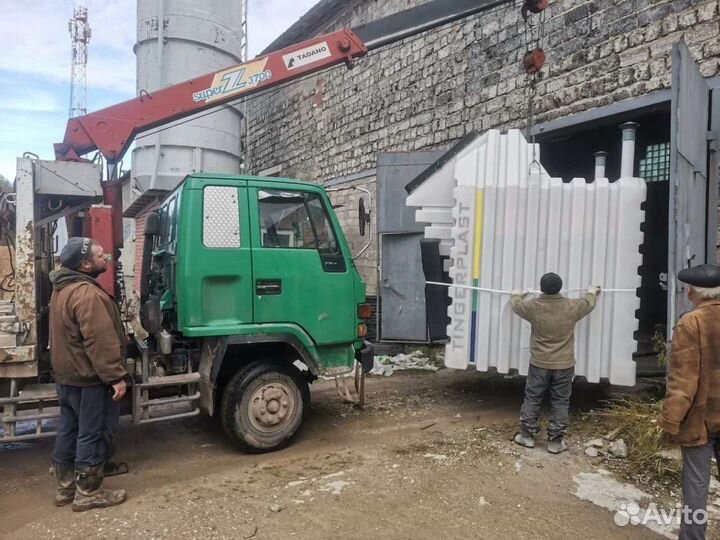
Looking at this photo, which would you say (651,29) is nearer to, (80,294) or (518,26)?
(518,26)

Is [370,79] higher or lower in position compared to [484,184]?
higher

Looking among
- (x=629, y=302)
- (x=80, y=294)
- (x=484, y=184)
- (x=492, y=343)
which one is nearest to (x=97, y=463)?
(x=80, y=294)

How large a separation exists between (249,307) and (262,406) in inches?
34.1

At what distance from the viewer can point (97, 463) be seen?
348 cm

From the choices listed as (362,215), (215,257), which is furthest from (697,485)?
(215,257)

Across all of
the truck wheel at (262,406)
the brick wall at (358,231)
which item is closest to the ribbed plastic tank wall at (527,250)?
the truck wheel at (262,406)

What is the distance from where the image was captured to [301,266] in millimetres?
4473

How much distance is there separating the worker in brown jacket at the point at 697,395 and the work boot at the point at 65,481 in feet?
12.4

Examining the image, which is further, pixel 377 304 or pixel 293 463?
pixel 377 304

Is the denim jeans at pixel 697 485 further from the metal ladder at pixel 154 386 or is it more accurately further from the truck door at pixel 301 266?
the metal ladder at pixel 154 386

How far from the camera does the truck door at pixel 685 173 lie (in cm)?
424

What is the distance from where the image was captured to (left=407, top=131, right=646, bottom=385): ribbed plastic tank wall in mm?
4566

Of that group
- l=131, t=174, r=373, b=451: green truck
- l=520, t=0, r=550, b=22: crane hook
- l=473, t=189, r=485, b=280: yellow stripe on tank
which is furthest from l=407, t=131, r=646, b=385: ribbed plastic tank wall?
l=520, t=0, r=550, b=22: crane hook

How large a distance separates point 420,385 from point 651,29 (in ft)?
16.2
